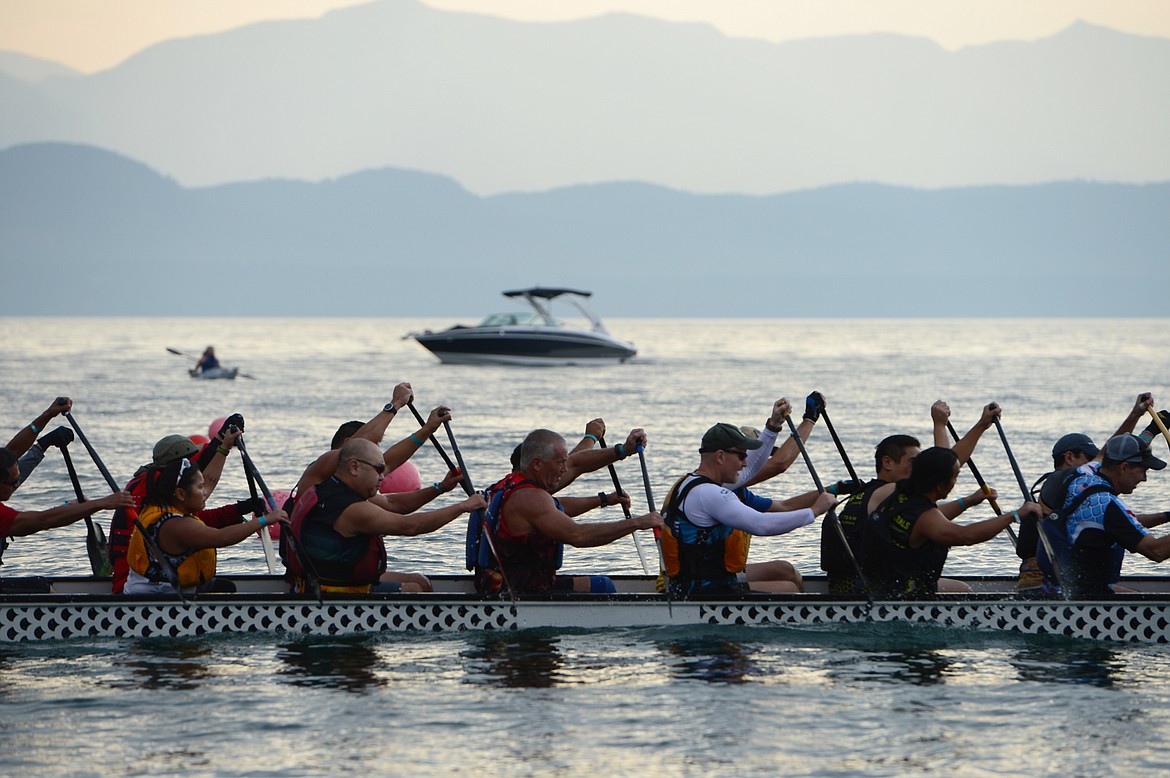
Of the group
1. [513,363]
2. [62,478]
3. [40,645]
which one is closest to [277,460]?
[62,478]

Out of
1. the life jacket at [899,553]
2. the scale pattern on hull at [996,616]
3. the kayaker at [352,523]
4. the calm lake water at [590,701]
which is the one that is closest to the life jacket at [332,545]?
the kayaker at [352,523]

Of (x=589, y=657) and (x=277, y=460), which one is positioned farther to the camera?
(x=277, y=460)

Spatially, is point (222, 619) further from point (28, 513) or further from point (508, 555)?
point (508, 555)

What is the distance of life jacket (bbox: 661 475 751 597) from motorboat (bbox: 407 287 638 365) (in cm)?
5033

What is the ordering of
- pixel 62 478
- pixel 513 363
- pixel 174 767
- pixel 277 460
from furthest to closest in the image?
pixel 513 363
pixel 277 460
pixel 62 478
pixel 174 767

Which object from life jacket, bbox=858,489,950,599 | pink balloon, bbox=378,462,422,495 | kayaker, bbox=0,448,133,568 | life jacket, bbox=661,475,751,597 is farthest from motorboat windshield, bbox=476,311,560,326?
life jacket, bbox=858,489,950,599

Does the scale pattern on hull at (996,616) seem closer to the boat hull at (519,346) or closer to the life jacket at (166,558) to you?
the life jacket at (166,558)

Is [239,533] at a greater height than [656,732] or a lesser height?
greater

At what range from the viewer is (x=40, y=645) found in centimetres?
1161

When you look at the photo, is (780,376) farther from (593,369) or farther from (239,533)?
(239,533)

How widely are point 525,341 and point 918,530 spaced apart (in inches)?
2074

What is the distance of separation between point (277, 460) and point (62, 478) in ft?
16.4

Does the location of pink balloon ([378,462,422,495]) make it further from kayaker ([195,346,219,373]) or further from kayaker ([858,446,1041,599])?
kayaker ([195,346,219,373])

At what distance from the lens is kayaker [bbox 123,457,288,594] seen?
11.0 metres
